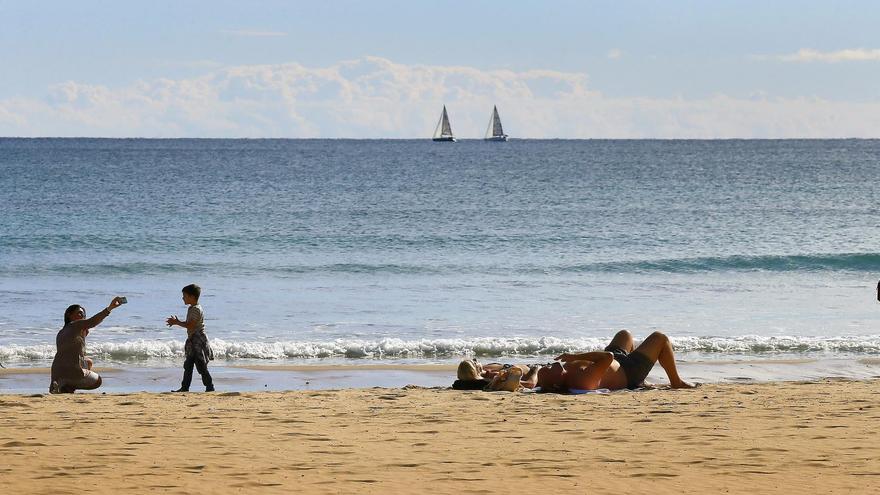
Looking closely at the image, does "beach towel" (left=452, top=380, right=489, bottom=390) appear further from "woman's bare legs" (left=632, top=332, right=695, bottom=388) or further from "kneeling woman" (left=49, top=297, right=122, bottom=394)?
"kneeling woman" (left=49, top=297, right=122, bottom=394)

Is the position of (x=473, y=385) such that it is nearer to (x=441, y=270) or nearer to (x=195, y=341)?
(x=195, y=341)

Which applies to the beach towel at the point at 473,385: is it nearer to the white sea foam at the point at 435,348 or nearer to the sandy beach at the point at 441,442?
the sandy beach at the point at 441,442

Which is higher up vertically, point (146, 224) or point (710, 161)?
point (710, 161)

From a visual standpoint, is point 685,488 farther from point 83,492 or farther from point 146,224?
point 146,224

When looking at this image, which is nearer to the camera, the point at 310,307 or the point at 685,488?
the point at 685,488

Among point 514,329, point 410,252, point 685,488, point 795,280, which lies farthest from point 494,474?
point 410,252

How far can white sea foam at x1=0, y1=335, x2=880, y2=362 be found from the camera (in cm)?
1552

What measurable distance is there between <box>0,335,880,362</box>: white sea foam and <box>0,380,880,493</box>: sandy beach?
4.51 metres

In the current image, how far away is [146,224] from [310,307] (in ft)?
67.4

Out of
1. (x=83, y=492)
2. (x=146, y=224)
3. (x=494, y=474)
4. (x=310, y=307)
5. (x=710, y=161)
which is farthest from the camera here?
(x=710, y=161)

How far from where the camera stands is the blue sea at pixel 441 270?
54.5 ft

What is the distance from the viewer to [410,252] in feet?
103

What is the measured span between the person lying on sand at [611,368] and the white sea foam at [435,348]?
4305mm

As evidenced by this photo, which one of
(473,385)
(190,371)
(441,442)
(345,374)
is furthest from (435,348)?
(441,442)
